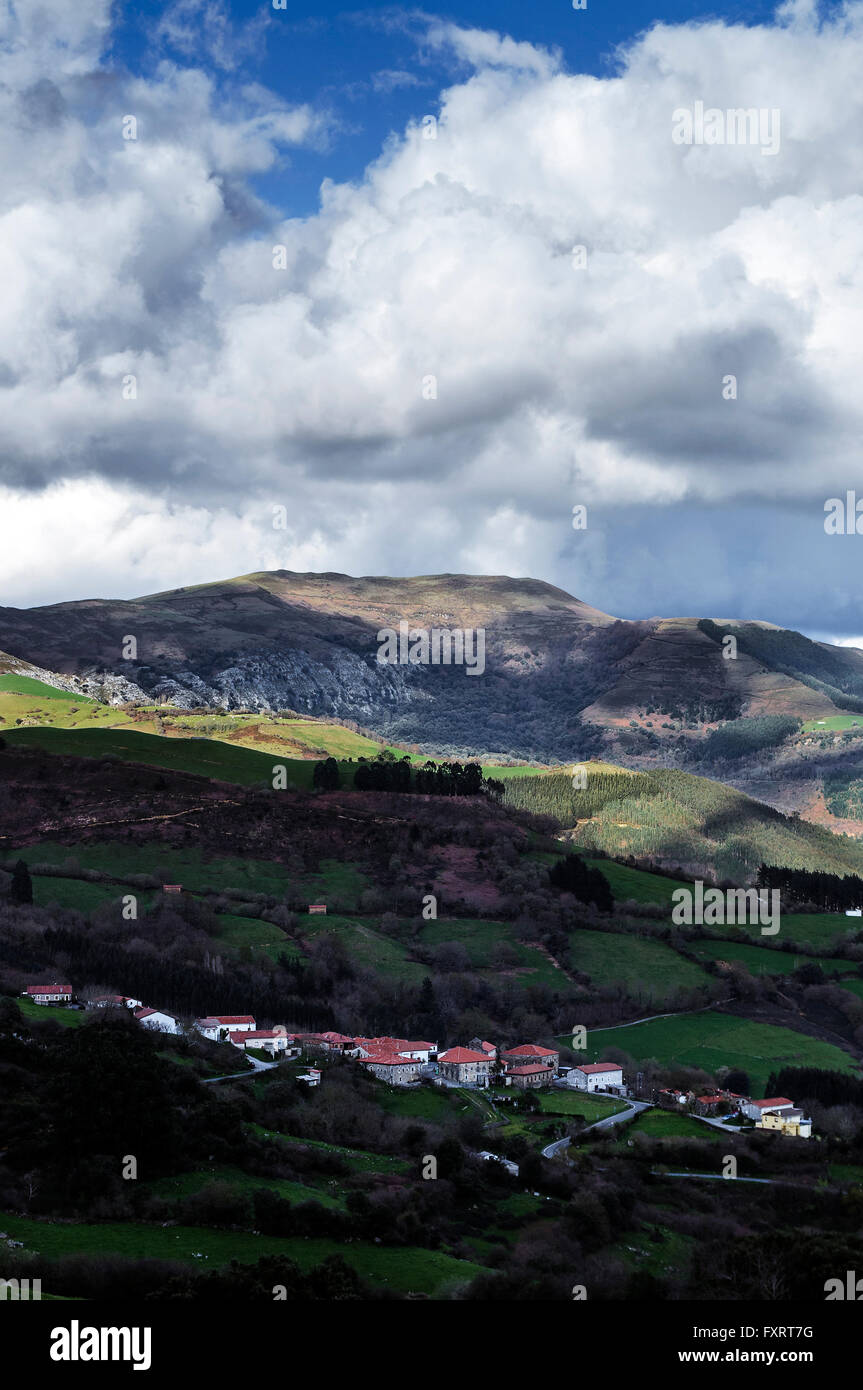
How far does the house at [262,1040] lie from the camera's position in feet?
275

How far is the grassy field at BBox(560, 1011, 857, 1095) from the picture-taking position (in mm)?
96244

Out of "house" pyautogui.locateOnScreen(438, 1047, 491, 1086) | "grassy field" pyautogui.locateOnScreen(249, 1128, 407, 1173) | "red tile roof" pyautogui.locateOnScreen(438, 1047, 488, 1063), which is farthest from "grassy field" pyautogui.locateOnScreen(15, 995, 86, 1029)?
"red tile roof" pyautogui.locateOnScreen(438, 1047, 488, 1063)

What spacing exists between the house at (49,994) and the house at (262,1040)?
41.6ft

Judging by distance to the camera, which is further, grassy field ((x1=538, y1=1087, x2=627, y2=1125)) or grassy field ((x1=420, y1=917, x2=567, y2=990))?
grassy field ((x1=420, y1=917, x2=567, y2=990))

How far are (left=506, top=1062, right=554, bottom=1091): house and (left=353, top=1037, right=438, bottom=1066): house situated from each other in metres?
6.91

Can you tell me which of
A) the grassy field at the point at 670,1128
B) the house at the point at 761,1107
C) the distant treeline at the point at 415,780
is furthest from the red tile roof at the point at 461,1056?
the distant treeline at the point at 415,780

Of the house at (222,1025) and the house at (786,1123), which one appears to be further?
the house at (222,1025)

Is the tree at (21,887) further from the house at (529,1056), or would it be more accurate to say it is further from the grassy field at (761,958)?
the grassy field at (761,958)

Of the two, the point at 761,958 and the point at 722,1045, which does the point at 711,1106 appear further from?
the point at 761,958

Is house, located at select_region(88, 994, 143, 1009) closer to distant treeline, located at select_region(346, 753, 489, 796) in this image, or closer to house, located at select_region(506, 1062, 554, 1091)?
house, located at select_region(506, 1062, 554, 1091)

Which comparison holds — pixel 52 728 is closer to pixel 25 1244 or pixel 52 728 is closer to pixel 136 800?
pixel 136 800

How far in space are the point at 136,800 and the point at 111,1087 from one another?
111 metres

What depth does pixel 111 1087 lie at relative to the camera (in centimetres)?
4819
